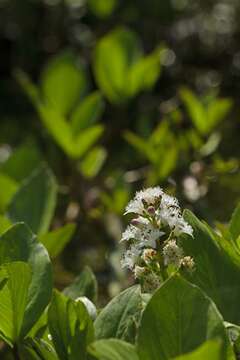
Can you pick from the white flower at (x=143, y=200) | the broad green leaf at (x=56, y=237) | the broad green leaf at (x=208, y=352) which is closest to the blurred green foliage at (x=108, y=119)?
the broad green leaf at (x=56, y=237)

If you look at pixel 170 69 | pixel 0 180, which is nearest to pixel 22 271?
pixel 0 180

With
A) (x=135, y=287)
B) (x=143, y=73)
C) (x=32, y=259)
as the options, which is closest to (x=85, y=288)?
(x=32, y=259)

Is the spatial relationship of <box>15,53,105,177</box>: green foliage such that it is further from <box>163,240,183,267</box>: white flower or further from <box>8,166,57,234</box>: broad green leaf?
<box>163,240,183,267</box>: white flower

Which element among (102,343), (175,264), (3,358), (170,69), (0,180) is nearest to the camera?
(102,343)

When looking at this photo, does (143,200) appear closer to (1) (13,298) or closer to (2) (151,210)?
(2) (151,210)

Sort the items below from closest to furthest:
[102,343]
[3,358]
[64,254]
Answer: [102,343] → [3,358] → [64,254]

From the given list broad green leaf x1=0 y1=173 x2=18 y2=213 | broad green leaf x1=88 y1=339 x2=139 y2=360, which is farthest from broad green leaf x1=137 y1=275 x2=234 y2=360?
broad green leaf x1=0 y1=173 x2=18 y2=213

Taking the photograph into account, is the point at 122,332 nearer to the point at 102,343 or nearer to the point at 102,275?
the point at 102,343
